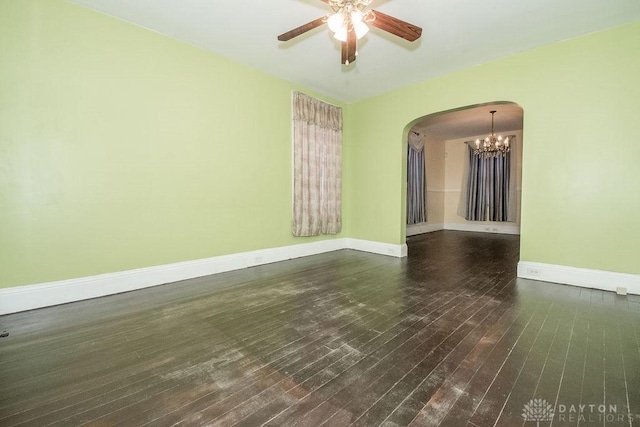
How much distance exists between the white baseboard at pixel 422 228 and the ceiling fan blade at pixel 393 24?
18.8 feet

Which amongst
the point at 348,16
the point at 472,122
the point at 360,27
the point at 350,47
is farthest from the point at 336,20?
the point at 472,122

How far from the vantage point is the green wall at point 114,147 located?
92.9 inches

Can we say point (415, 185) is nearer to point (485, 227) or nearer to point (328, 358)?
point (485, 227)

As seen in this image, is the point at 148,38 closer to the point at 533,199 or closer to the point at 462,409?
the point at 462,409

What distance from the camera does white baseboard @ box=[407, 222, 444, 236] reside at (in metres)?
7.46

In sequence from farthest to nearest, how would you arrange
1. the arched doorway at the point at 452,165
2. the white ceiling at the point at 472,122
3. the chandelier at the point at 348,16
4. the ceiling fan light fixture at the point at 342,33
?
the arched doorway at the point at 452,165 < the white ceiling at the point at 472,122 < the ceiling fan light fixture at the point at 342,33 < the chandelier at the point at 348,16

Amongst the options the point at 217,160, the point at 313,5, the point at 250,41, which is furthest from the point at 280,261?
the point at 313,5

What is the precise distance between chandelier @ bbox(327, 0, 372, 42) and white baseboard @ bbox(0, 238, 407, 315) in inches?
119

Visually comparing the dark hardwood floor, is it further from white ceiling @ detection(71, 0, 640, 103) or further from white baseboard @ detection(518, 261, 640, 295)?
white ceiling @ detection(71, 0, 640, 103)

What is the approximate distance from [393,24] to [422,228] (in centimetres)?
657

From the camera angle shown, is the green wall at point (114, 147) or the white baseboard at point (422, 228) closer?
the green wall at point (114, 147)

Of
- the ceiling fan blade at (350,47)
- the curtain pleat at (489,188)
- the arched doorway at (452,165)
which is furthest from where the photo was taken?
the curtain pleat at (489,188)

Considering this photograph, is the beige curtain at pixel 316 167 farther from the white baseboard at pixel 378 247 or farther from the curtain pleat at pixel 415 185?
the curtain pleat at pixel 415 185

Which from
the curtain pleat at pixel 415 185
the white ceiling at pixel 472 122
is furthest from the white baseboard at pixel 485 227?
the white ceiling at pixel 472 122
